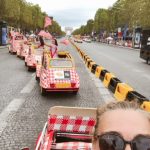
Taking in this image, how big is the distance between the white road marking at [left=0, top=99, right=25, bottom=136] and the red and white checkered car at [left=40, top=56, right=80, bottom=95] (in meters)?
1.06

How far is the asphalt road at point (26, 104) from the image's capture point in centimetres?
820

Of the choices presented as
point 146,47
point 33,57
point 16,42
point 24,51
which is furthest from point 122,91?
point 16,42

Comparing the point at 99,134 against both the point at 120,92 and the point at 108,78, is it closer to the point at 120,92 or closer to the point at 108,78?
the point at 120,92

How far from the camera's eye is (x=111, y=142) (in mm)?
2248

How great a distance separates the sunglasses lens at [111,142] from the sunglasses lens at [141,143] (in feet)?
0.19

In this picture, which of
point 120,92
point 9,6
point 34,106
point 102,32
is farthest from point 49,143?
point 102,32

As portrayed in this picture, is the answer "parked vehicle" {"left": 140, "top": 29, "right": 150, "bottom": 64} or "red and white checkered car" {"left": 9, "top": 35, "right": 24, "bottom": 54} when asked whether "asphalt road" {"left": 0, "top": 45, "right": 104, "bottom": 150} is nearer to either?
"parked vehicle" {"left": 140, "top": 29, "right": 150, "bottom": 64}

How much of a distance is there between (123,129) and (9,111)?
8.98m

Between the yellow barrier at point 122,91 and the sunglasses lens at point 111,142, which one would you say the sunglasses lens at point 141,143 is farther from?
the yellow barrier at point 122,91

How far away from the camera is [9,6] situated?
67.2 meters

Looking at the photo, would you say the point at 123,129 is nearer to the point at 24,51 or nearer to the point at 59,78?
the point at 59,78

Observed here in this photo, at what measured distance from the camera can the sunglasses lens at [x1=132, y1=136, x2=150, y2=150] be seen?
220 cm

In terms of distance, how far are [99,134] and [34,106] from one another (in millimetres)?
9543

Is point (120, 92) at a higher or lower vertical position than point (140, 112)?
lower
